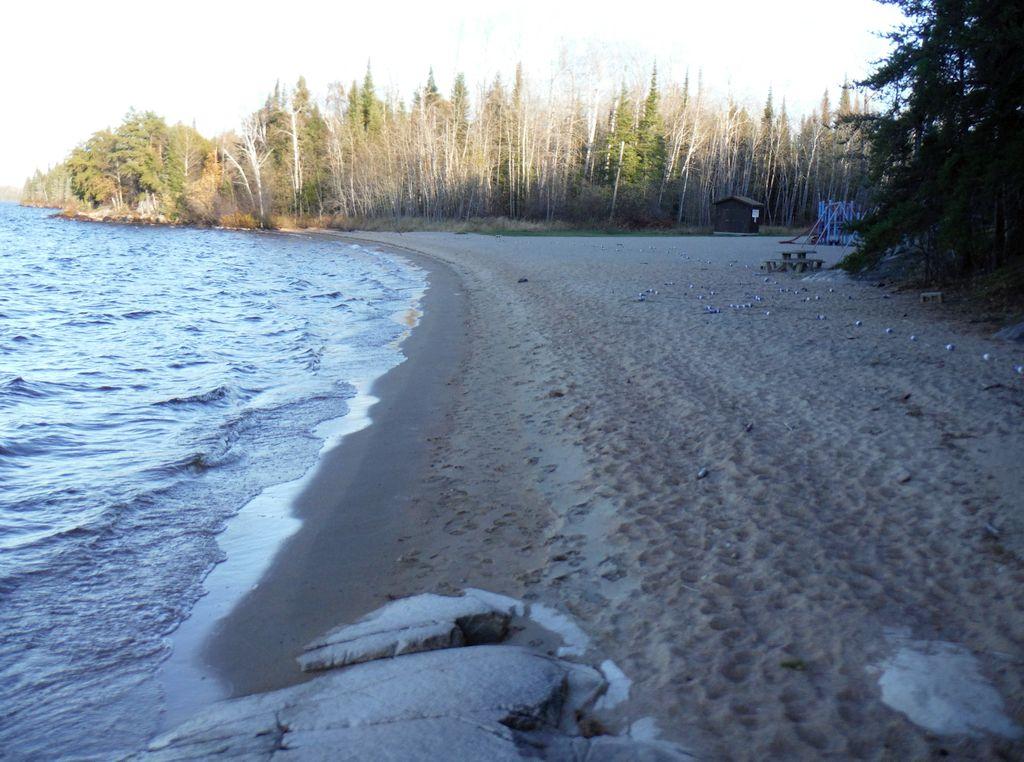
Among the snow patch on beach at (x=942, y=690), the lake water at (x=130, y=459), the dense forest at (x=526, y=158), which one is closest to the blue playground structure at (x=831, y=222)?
the dense forest at (x=526, y=158)

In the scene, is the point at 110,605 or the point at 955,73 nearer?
the point at 110,605

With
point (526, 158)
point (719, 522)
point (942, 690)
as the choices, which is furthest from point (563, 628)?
point (526, 158)

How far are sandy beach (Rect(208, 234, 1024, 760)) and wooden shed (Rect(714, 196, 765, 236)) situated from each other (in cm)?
4773

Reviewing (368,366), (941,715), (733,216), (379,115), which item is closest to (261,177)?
(379,115)

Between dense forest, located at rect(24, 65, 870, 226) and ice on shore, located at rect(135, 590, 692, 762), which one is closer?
ice on shore, located at rect(135, 590, 692, 762)

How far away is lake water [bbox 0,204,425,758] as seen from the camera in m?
4.21

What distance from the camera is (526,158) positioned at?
6119 cm

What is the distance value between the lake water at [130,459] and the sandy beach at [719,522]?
2.05ft

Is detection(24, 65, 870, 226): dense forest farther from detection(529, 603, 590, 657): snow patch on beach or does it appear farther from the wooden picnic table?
detection(529, 603, 590, 657): snow patch on beach

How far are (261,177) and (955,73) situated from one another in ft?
213

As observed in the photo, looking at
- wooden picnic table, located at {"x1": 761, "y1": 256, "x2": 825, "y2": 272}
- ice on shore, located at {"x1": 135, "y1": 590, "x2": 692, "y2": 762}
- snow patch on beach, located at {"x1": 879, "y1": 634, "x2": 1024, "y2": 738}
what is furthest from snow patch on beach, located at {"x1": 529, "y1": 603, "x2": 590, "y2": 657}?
wooden picnic table, located at {"x1": 761, "y1": 256, "x2": 825, "y2": 272}

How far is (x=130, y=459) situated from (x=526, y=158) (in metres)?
56.6

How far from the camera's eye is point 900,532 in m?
5.21

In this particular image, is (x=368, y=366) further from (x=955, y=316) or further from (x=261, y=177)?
(x=261, y=177)
